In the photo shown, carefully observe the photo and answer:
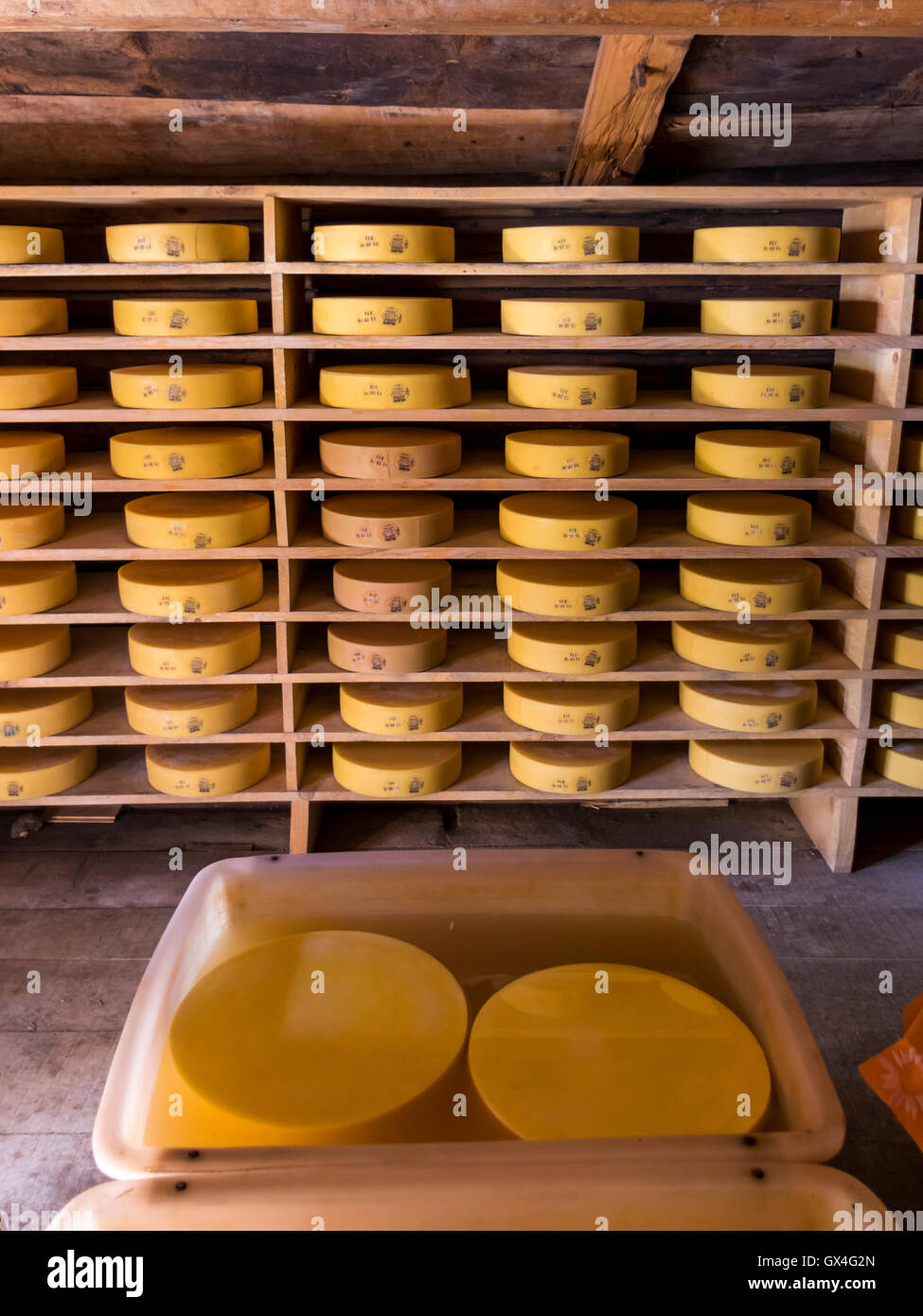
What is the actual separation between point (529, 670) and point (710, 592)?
486mm

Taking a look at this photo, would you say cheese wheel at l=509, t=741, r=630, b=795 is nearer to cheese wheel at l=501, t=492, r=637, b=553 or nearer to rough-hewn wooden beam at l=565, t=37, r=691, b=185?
cheese wheel at l=501, t=492, r=637, b=553

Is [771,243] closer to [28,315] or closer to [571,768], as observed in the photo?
[571,768]

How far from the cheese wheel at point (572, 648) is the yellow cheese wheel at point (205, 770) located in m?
0.72

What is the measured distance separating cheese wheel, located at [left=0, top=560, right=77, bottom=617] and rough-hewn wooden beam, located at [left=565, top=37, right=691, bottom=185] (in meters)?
1.62

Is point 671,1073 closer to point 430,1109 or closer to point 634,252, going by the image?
point 430,1109

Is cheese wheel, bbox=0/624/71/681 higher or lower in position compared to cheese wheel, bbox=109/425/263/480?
lower

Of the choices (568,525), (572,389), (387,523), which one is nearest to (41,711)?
(387,523)

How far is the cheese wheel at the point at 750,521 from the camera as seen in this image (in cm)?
256

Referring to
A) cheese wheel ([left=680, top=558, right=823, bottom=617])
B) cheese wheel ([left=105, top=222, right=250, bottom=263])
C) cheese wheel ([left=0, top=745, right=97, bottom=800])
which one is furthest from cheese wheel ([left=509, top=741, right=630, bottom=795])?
cheese wheel ([left=105, top=222, right=250, bottom=263])

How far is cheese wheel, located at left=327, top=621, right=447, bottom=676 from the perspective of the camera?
2639 millimetres

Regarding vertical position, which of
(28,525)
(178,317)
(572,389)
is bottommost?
(28,525)

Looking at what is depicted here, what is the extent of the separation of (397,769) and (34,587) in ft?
3.23

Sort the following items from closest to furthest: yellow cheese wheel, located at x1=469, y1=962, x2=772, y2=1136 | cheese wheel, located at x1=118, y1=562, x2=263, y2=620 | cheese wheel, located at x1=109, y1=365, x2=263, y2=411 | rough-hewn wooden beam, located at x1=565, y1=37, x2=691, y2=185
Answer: yellow cheese wheel, located at x1=469, y1=962, x2=772, y2=1136
rough-hewn wooden beam, located at x1=565, y1=37, x2=691, y2=185
cheese wheel, located at x1=109, y1=365, x2=263, y2=411
cheese wheel, located at x1=118, y1=562, x2=263, y2=620

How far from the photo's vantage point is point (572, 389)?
246 cm
